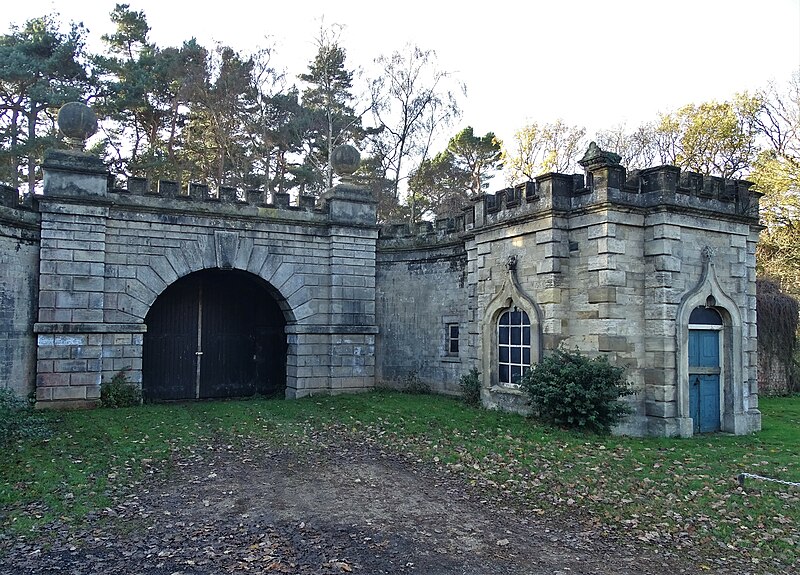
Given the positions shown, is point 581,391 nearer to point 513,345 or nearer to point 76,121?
point 513,345

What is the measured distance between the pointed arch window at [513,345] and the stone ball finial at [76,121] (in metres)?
9.53

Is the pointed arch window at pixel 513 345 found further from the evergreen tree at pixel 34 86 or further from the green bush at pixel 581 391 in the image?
the evergreen tree at pixel 34 86

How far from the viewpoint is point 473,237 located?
13.9 m

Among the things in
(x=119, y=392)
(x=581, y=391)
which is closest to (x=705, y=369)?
(x=581, y=391)

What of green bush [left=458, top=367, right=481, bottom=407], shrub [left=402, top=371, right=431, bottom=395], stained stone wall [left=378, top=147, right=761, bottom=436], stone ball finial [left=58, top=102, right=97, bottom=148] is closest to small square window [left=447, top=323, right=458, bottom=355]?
shrub [left=402, top=371, right=431, bottom=395]

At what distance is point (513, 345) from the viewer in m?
12.3

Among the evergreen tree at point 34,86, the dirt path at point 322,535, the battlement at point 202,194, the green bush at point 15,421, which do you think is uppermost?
the evergreen tree at point 34,86

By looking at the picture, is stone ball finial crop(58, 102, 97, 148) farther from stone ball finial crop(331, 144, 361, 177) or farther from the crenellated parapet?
the crenellated parapet

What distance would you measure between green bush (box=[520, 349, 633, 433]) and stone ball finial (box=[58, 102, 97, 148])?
1042cm

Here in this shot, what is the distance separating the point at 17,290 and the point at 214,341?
15.4 feet

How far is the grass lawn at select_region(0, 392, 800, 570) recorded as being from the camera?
6270 millimetres

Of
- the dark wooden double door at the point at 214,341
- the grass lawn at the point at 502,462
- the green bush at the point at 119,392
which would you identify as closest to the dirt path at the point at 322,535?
the grass lawn at the point at 502,462

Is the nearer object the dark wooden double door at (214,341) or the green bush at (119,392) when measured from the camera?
the green bush at (119,392)

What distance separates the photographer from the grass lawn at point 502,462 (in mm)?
6270
